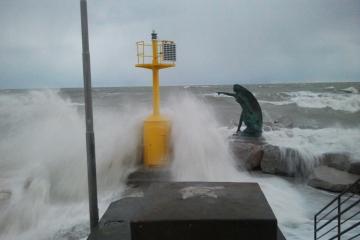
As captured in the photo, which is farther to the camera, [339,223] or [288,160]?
[288,160]

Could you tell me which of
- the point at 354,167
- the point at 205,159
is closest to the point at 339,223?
the point at 354,167

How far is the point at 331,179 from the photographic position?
358 inches

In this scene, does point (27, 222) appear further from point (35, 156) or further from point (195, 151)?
point (195, 151)

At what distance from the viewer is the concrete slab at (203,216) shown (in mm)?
2994

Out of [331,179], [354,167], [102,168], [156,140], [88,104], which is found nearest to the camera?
[88,104]

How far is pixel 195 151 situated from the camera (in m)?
10.7

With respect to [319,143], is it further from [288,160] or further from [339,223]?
[339,223]

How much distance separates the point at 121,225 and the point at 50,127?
28.3 feet

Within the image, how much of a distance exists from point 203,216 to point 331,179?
7261mm

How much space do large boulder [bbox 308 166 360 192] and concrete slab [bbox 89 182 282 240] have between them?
6.03m

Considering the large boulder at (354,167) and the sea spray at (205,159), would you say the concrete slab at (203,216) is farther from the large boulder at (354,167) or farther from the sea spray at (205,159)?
the large boulder at (354,167)

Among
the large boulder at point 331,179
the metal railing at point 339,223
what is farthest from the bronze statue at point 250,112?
the metal railing at point 339,223

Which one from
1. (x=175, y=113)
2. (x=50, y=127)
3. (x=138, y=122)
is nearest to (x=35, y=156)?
(x=50, y=127)

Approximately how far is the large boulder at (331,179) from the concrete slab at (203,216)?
6.03m
